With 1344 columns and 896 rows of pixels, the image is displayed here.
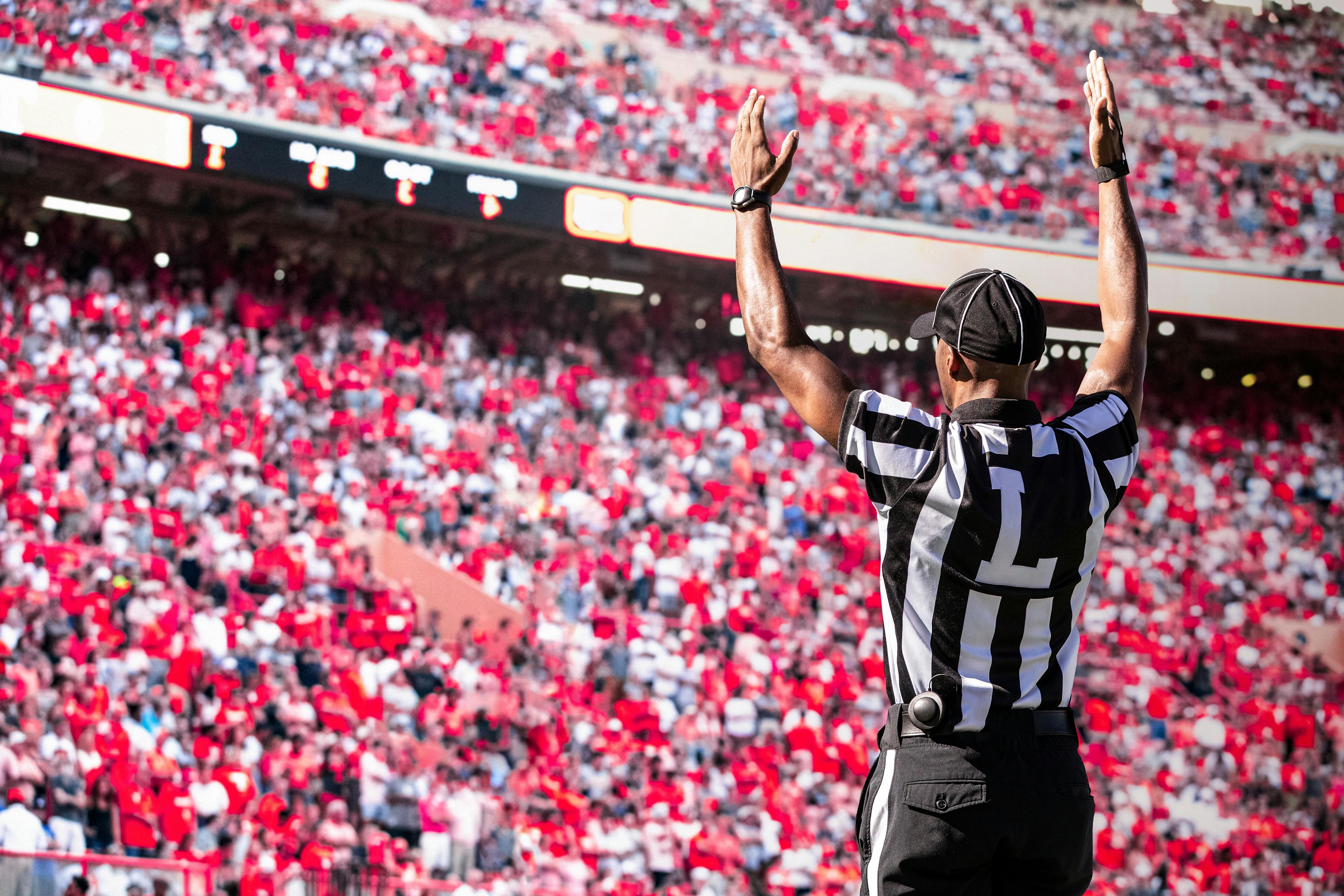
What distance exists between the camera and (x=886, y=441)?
1732mm

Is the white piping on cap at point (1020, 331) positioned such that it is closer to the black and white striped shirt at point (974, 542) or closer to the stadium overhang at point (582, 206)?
the black and white striped shirt at point (974, 542)

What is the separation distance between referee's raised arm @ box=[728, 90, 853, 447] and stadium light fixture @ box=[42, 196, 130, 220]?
1111 centimetres

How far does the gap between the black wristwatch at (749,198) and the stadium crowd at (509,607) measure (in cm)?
584

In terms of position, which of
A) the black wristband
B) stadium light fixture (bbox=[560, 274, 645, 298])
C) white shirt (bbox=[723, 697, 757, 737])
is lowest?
white shirt (bbox=[723, 697, 757, 737])

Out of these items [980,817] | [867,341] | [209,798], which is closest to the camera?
[980,817]

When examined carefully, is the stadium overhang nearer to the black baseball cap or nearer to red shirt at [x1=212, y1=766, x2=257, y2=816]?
red shirt at [x1=212, y1=766, x2=257, y2=816]

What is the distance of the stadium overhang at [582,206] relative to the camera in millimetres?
10445

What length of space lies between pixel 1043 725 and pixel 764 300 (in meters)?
0.73

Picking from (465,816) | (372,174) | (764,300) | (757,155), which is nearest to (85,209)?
(372,174)

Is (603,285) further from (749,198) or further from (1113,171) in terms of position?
(749,198)

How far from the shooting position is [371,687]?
887 centimetres

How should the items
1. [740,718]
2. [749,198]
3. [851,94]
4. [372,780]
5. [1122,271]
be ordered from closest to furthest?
1. [749,198]
2. [1122,271]
3. [372,780]
4. [740,718]
5. [851,94]

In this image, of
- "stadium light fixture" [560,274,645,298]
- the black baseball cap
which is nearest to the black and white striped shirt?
the black baseball cap

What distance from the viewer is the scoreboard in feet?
35.4
